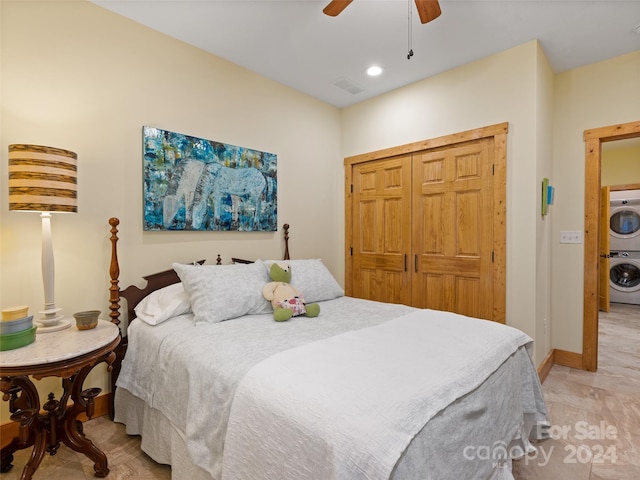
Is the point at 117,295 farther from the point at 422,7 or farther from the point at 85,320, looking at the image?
the point at 422,7

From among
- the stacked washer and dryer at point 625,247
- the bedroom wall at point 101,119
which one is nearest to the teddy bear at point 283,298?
the bedroom wall at point 101,119

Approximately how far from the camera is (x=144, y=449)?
6.01ft

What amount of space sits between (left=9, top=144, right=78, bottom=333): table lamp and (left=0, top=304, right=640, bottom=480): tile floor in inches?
30.3

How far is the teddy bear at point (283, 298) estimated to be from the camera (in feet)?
6.82

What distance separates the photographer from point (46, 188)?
1713 millimetres

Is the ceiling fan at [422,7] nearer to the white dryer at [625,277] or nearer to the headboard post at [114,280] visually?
the headboard post at [114,280]

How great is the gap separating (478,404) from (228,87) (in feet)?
9.58

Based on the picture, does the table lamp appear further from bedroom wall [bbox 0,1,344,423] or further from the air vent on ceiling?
the air vent on ceiling

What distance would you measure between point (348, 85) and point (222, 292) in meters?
2.46

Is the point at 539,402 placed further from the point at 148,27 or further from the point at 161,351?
the point at 148,27

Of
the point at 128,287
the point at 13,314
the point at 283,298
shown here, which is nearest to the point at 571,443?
the point at 283,298

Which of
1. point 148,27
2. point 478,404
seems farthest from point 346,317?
point 148,27

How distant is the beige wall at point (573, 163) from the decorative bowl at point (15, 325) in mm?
4020

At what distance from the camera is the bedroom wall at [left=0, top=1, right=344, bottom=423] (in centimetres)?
191
